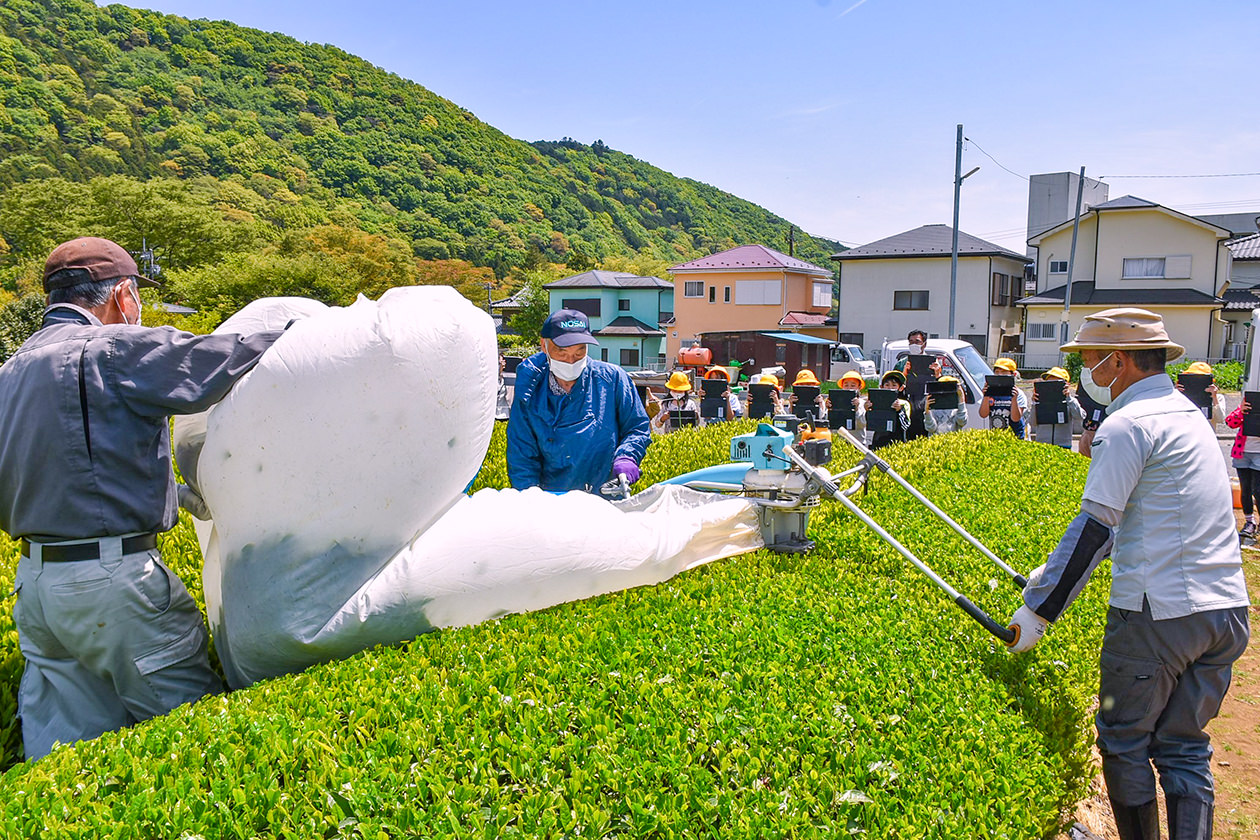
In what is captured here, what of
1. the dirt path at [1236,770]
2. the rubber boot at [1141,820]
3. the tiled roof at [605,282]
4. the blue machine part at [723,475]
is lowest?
the dirt path at [1236,770]

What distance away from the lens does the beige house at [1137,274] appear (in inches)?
1292

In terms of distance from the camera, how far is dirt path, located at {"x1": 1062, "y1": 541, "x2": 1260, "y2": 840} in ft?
12.2

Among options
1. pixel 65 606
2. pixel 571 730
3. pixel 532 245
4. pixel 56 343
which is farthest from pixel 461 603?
pixel 532 245

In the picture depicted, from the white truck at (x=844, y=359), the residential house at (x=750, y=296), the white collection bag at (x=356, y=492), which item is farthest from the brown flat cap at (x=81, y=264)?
the residential house at (x=750, y=296)

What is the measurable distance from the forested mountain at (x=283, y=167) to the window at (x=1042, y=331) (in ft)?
121

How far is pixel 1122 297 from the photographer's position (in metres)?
34.5

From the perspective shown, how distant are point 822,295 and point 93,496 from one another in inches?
1852

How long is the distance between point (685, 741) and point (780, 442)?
6.07ft

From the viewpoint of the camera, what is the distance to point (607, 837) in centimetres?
213

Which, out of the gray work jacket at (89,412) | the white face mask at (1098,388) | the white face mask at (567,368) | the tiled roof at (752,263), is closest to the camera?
the gray work jacket at (89,412)

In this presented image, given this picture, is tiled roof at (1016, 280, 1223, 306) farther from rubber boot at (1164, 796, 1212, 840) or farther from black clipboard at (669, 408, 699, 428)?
rubber boot at (1164, 796, 1212, 840)

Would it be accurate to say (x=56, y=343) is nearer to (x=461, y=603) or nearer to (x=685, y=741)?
(x=461, y=603)

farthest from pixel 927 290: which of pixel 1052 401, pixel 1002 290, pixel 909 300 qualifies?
pixel 1052 401

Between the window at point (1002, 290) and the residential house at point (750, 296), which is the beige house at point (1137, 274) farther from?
the residential house at point (750, 296)
